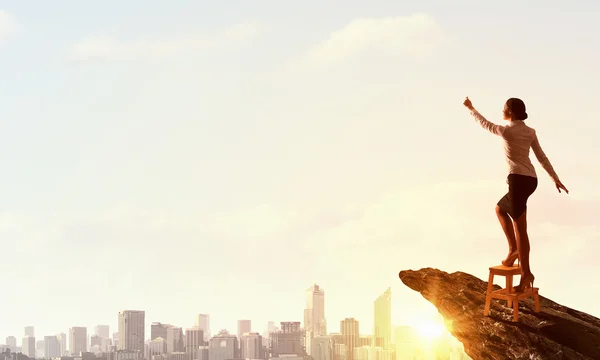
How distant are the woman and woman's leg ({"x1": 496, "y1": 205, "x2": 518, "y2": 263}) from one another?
0.10 metres

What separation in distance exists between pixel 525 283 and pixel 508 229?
1.05 meters

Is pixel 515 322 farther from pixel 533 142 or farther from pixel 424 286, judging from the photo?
pixel 533 142

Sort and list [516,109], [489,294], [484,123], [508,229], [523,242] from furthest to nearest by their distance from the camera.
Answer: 1. [489,294]
2. [508,229]
3. [484,123]
4. [523,242]
5. [516,109]

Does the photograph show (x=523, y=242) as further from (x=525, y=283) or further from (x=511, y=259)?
(x=525, y=283)

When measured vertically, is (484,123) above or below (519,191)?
above

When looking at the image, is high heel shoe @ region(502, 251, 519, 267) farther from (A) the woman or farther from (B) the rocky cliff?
(B) the rocky cliff

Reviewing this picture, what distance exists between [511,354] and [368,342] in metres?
186

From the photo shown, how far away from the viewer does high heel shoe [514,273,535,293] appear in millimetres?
14883

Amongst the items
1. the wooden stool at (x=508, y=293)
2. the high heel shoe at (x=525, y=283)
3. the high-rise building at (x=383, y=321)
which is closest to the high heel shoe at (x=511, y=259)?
the wooden stool at (x=508, y=293)

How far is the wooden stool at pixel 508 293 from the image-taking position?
1495cm

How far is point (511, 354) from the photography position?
1495 cm

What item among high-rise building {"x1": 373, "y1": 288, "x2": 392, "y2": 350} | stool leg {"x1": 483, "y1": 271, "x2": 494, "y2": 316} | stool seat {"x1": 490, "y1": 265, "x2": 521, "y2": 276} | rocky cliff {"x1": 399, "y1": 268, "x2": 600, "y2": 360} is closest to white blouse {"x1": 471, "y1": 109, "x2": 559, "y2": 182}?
stool seat {"x1": 490, "y1": 265, "x2": 521, "y2": 276}

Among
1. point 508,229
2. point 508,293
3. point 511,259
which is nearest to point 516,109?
point 508,229

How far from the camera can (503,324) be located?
1517cm
